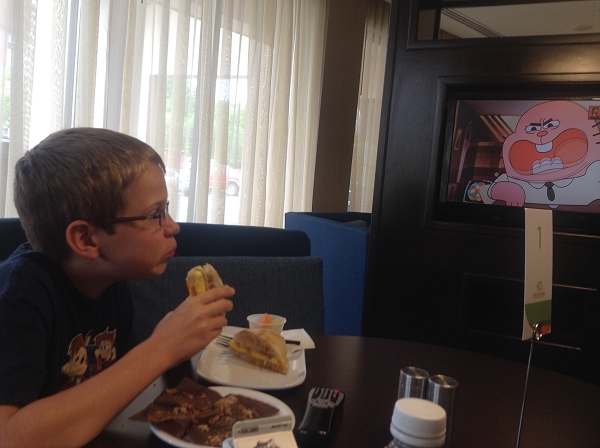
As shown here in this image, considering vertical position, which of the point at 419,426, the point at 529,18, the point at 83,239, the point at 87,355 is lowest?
the point at 87,355

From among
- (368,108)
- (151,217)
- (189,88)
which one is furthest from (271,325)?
(368,108)

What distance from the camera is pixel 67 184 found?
0.88 metres

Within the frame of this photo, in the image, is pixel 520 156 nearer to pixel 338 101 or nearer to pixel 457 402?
pixel 457 402

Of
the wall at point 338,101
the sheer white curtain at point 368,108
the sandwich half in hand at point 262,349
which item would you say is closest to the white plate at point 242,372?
the sandwich half in hand at point 262,349

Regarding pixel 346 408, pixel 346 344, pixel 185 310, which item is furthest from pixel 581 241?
pixel 185 310

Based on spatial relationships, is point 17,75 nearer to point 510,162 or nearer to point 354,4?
point 510,162

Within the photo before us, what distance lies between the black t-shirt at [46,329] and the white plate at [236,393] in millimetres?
203

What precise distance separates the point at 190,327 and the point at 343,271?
1.99 meters

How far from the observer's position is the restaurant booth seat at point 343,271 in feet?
8.78

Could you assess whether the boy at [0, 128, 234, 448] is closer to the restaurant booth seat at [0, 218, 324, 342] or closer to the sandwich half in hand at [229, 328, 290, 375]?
the sandwich half in hand at [229, 328, 290, 375]

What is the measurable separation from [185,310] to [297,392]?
25cm

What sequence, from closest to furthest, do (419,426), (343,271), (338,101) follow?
(419,426) → (343,271) → (338,101)

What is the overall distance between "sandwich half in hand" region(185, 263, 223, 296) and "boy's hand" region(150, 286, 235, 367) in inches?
1.4

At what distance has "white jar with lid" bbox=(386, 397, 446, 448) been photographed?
0.58 meters
